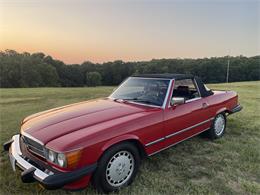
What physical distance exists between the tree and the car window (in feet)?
148

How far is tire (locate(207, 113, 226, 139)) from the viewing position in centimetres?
455

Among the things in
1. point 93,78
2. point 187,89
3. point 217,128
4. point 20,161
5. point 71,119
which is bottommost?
point 93,78

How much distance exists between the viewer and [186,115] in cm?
371

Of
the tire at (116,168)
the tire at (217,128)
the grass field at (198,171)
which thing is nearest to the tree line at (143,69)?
the tire at (217,128)

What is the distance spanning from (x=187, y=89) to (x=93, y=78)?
46.8m

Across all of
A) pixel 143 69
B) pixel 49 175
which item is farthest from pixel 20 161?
pixel 143 69

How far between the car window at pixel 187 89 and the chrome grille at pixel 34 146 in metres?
2.69

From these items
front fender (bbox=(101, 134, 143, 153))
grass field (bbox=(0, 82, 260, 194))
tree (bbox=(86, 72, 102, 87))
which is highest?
front fender (bbox=(101, 134, 143, 153))

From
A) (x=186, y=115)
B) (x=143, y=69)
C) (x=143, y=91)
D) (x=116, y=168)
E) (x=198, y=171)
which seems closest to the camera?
(x=116, y=168)

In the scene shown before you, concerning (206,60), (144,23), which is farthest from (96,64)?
(144,23)

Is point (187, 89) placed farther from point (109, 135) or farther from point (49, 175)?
point (49, 175)


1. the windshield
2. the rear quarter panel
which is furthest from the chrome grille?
the rear quarter panel

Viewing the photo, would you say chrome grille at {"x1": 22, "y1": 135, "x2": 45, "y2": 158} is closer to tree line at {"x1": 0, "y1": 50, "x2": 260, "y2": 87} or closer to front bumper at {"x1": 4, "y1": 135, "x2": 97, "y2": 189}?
front bumper at {"x1": 4, "y1": 135, "x2": 97, "y2": 189}

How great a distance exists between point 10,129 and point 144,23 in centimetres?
790
